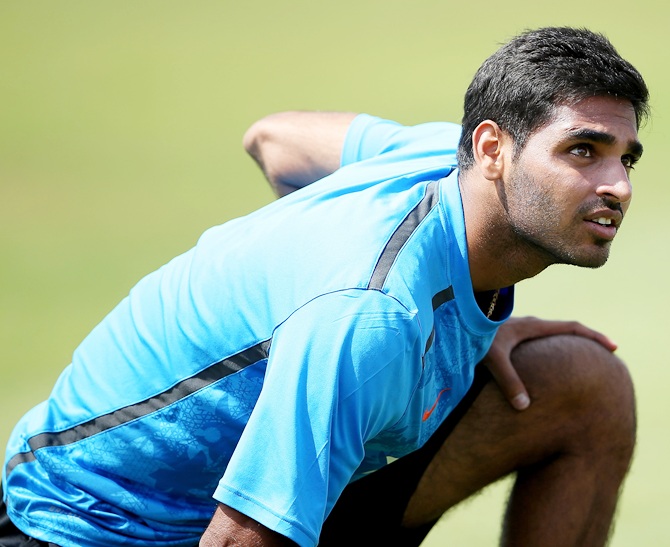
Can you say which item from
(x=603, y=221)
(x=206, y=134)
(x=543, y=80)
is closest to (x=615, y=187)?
(x=603, y=221)

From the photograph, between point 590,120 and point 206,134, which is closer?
point 590,120

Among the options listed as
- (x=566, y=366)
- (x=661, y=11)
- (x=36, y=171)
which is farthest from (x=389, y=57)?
(x=566, y=366)

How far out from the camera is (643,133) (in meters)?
5.95

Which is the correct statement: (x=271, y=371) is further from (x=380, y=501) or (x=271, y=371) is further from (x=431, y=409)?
(x=380, y=501)

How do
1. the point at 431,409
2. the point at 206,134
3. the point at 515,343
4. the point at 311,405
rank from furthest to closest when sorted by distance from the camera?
1. the point at 206,134
2. the point at 515,343
3. the point at 431,409
4. the point at 311,405

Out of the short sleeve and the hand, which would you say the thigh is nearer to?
the hand

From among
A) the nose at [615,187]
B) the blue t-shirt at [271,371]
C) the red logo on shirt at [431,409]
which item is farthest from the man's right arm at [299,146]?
the nose at [615,187]

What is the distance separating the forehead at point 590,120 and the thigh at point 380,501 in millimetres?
764

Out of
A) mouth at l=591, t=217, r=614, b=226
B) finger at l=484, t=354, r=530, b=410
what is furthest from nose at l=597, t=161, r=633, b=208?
finger at l=484, t=354, r=530, b=410

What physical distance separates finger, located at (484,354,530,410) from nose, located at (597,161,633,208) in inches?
24.7

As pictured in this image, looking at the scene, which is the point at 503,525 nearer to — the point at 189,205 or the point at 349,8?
the point at 189,205

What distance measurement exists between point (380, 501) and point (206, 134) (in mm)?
3739

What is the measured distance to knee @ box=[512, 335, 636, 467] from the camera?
2.86m

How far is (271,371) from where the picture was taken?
2.07 metres
